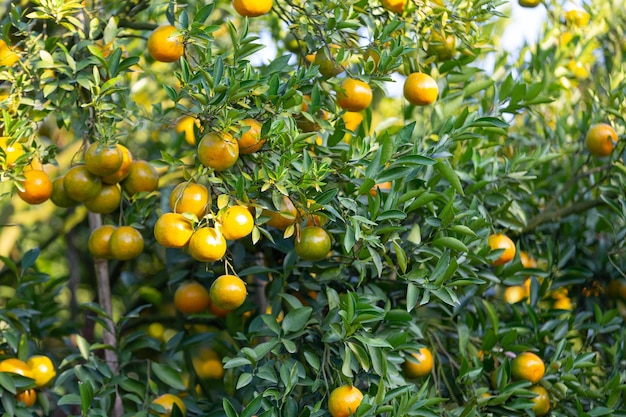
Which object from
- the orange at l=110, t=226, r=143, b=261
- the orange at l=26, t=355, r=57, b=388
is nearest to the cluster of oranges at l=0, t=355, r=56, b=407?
the orange at l=26, t=355, r=57, b=388

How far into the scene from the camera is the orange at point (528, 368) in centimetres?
169

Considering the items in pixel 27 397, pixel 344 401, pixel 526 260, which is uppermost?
pixel 344 401

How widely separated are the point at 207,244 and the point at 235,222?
0.06m

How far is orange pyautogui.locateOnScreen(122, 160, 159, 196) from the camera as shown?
1.67m

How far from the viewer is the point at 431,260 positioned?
162 cm

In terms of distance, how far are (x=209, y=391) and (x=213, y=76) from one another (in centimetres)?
99

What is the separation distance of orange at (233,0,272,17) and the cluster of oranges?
2.94ft

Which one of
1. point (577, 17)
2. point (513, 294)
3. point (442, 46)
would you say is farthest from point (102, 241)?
point (577, 17)

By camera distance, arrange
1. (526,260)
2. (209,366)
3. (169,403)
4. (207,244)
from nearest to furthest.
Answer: (207,244), (169,403), (526,260), (209,366)

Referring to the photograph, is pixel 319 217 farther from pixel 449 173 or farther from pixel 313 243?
pixel 449 173

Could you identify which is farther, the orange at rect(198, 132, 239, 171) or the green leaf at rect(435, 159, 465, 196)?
the green leaf at rect(435, 159, 465, 196)

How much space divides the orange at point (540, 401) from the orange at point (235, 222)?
0.78 metres

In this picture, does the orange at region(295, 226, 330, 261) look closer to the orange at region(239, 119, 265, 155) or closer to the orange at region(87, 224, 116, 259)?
the orange at region(239, 119, 265, 155)

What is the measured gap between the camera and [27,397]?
5.66 ft
